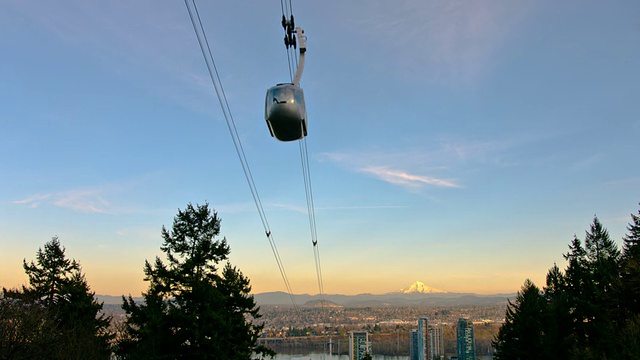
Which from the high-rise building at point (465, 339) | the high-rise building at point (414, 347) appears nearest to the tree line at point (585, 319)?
the high-rise building at point (465, 339)

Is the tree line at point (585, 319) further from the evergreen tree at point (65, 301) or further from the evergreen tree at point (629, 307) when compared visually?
the evergreen tree at point (65, 301)

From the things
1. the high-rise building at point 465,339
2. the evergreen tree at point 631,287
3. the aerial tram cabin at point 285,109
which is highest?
the aerial tram cabin at point 285,109

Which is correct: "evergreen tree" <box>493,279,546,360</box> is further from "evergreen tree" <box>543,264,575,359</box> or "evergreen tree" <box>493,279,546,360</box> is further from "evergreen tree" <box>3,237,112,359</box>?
"evergreen tree" <box>3,237,112,359</box>

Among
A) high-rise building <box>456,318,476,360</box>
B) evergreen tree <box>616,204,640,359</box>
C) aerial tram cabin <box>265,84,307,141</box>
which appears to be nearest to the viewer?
aerial tram cabin <box>265,84,307,141</box>

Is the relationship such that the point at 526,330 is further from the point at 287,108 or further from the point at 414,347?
the point at 414,347

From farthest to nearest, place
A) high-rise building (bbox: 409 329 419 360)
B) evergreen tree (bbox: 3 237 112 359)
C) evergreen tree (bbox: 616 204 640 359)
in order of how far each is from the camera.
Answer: high-rise building (bbox: 409 329 419 360)
evergreen tree (bbox: 3 237 112 359)
evergreen tree (bbox: 616 204 640 359)

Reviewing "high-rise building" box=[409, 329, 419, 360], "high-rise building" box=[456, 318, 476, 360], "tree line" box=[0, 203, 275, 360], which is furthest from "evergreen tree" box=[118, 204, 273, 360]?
"high-rise building" box=[409, 329, 419, 360]

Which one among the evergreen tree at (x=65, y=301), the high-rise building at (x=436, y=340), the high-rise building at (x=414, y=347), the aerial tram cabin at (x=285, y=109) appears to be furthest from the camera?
the high-rise building at (x=414, y=347)
